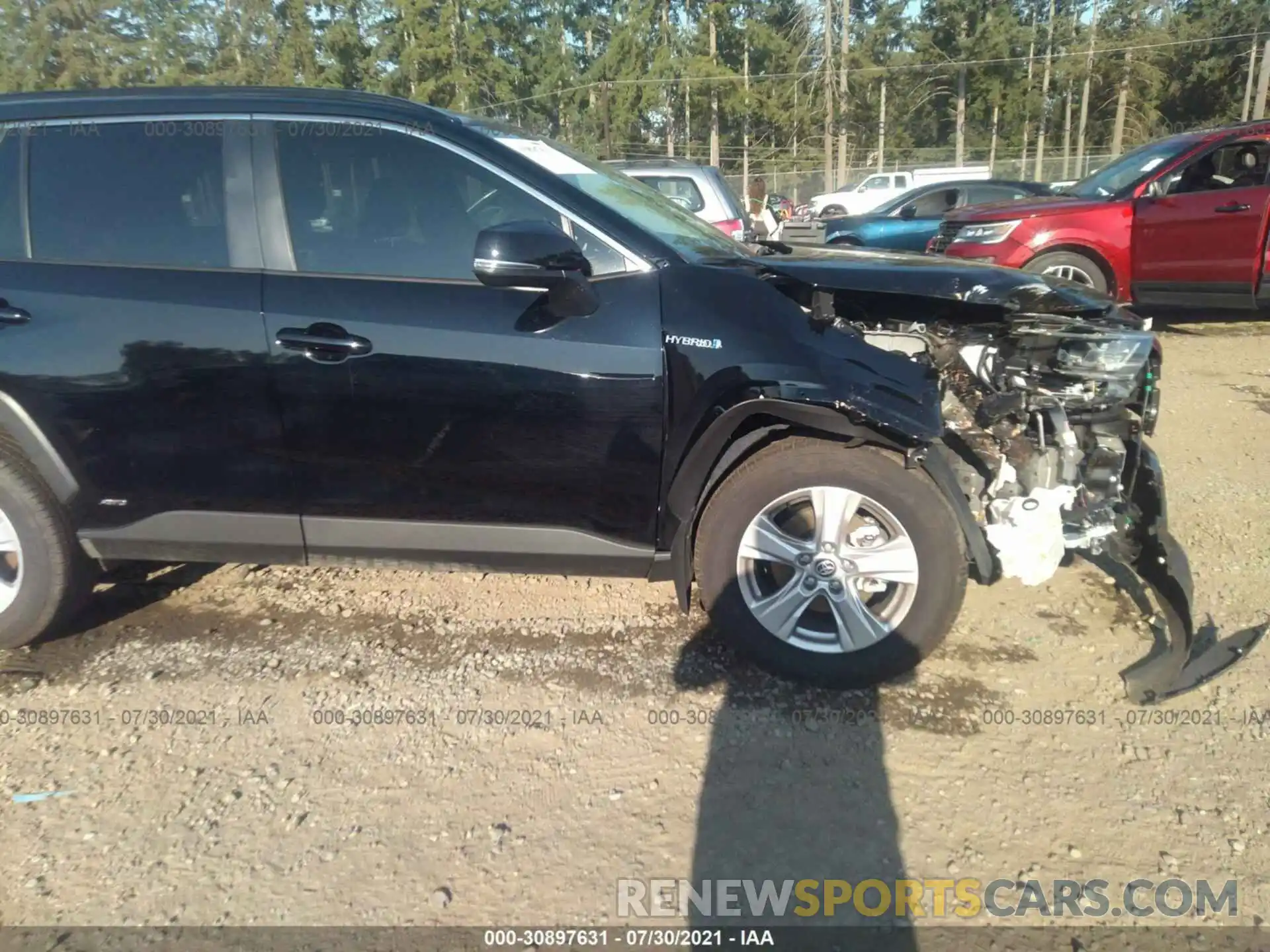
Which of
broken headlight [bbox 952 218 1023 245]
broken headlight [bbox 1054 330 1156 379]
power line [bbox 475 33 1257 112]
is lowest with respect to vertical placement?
broken headlight [bbox 1054 330 1156 379]

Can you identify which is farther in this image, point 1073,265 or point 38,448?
point 1073,265

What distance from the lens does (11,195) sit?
315cm

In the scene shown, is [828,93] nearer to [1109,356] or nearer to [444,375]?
[1109,356]

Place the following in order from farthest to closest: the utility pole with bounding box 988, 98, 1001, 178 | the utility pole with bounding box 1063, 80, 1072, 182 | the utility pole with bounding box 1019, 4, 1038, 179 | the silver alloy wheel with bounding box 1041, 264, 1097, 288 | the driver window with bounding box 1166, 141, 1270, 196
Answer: the utility pole with bounding box 988, 98, 1001, 178, the utility pole with bounding box 1019, 4, 1038, 179, the utility pole with bounding box 1063, 80, 1072, 182, the silver alloy wheel with bounding box 1041, 264, 1097, 288, the driver window with bounding box 1166, 141, 1270, 196

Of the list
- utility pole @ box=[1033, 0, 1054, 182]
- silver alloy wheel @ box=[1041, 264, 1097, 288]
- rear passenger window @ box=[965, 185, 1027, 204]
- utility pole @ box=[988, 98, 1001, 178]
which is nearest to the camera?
silver alloy wheel @ box=[1041, 264, 1097, 288]

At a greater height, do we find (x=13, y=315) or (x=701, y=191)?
(x=701, y=191)

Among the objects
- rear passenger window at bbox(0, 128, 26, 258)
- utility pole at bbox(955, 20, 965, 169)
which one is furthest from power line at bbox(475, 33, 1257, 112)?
rear passenger window at bbox(0, 128, 26, 258)

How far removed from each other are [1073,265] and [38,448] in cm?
849

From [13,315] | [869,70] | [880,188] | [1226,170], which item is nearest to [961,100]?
[869,70]

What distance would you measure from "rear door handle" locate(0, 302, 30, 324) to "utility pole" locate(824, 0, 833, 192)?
3847 cm

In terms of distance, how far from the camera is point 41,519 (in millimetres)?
3188

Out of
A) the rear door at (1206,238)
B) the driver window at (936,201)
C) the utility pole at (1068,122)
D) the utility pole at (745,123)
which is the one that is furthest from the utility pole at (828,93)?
the rear door at (1206,238)

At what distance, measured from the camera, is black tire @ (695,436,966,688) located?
2900mm

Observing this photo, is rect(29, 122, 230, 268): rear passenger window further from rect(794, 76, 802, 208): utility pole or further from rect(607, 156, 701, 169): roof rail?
rect(794, 76, 802, 208): utility pole
